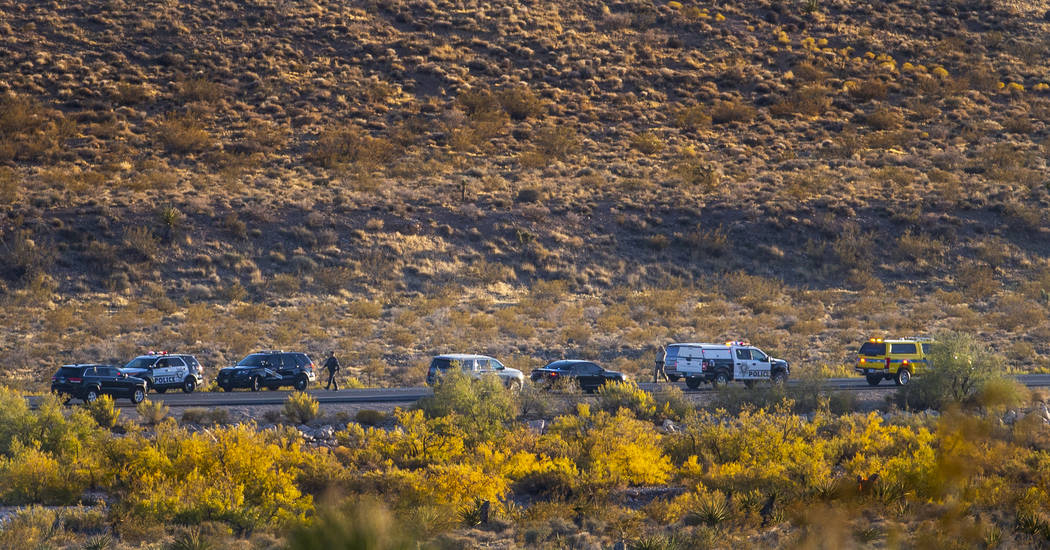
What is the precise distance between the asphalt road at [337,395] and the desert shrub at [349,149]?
2387 cm

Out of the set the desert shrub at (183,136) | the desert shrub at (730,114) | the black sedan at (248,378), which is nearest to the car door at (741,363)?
the black sedan at (248,378)

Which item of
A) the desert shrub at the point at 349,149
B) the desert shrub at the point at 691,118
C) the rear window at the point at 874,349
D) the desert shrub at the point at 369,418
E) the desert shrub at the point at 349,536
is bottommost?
the desert shrub at the point at 369,418

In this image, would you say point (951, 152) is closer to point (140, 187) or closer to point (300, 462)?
point (140, 187)

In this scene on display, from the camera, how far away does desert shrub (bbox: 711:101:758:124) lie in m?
65.5

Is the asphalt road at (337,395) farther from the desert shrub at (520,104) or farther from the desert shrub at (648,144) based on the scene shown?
the desert shrub at (520,104)

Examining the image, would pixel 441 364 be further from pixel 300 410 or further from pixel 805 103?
pixel 805 103

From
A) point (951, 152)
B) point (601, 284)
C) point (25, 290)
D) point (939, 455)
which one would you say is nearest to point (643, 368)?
point (601, 284)

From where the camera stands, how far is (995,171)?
6159 centimetres

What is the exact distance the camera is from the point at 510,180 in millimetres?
57031

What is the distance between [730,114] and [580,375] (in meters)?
37.5

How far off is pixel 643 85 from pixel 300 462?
52.4 m

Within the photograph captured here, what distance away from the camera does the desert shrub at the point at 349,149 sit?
5672cm

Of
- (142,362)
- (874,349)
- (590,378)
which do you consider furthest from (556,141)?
(142,362)

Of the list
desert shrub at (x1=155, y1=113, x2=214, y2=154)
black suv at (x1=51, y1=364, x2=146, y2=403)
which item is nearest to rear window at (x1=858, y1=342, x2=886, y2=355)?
black suv at (x1=51, y1=364, x2=146, y2=403)
